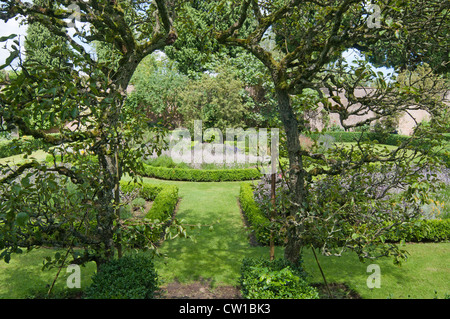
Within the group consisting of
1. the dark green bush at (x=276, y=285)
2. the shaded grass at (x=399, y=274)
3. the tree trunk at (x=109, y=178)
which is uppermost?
the tree trunk at (x=109, y=178)

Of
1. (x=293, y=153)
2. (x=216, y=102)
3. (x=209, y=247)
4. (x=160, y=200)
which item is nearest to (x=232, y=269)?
(x=209, y=247)

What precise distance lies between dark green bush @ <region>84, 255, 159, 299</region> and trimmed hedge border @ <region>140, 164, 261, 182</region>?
8.39 metres

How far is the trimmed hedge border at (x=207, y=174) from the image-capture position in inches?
501

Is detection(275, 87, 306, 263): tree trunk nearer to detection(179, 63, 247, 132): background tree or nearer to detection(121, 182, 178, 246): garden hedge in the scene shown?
detection(121, 182, 178, 246): garden hedge

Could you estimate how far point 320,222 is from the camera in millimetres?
4156

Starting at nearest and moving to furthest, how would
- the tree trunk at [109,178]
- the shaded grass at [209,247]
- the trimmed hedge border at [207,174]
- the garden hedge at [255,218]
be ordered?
the tree trunk at [109,178]
the shaded grass at [209,247]
the garden hedge at [255,218]
the trimmed hedge border at [207,174]

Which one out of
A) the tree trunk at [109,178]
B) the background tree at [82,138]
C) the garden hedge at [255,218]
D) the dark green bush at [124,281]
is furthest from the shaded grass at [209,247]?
the background tree at [82,138]

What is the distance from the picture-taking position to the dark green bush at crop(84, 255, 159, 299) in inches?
145

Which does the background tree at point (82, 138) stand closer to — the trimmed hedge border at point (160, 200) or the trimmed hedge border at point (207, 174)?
the trimmed hedge border at point (160, 200)

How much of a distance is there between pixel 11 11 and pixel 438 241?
8.55m

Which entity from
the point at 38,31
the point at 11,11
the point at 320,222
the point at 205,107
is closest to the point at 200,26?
the point at 205,107

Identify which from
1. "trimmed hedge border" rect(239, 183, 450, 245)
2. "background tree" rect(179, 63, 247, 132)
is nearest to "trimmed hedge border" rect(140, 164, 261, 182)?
"trimmed hedge border" rect(239, 183, 450, 245)

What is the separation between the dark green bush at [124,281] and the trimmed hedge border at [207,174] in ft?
27.5

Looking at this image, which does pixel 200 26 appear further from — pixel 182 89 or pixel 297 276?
pixel 297 276
